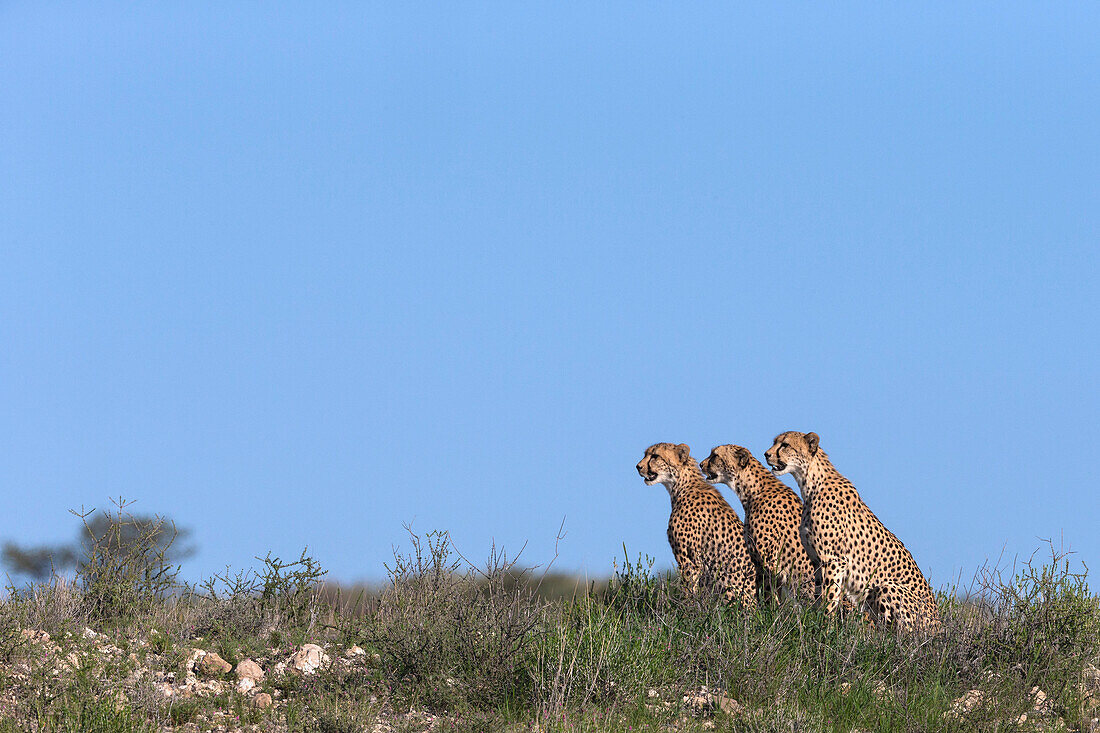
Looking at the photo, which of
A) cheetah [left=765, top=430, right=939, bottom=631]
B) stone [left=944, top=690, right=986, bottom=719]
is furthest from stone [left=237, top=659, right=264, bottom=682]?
stone [left=944, top=690, right=986, bottom=719]

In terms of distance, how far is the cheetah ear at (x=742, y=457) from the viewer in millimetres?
9148

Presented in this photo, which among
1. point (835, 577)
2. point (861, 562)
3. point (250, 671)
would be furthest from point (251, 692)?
point (861, 562)

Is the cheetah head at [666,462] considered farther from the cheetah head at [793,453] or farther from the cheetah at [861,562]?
the cheetah at [861,562]

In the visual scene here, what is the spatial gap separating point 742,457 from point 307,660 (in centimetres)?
356

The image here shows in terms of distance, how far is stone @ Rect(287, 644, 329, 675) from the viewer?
291 inches

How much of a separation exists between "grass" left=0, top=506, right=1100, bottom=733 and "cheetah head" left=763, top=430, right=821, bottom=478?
3.43ft

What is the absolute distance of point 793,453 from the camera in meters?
8.77

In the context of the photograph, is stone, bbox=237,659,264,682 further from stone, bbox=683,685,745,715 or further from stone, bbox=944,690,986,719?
stone, bbox=944,690,986,719

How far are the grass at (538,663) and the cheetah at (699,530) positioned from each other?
1.08 ft

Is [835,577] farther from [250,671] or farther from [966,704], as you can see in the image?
[250,671]

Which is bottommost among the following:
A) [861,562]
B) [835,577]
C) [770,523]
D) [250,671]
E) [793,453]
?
[250,671]

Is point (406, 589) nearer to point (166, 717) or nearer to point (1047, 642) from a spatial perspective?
point (166, 717)

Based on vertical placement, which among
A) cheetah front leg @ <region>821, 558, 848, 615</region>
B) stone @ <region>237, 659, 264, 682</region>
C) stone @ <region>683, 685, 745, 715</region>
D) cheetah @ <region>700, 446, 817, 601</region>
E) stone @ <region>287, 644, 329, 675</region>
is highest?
cheetah @ <region>700, 446, 817, 601</region>

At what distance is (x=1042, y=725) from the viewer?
7.18 metres
